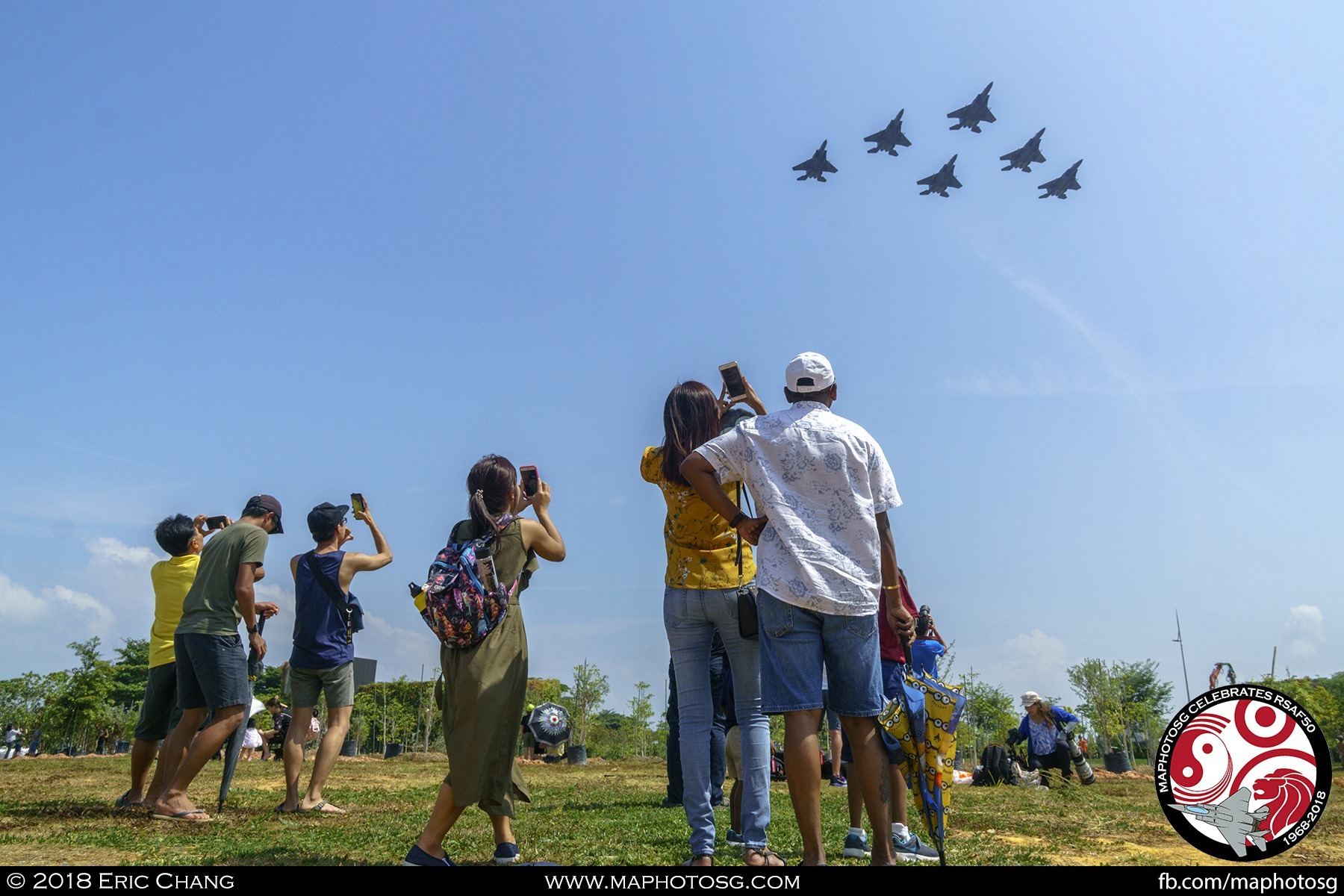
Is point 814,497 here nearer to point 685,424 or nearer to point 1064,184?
point 685,424

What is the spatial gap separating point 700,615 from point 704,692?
35 centimetres

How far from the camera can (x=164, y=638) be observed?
5.91m

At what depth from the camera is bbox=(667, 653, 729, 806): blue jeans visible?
5.30 meters

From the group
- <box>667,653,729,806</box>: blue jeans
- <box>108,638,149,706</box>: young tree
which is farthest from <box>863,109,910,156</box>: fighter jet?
<box>108,638,149,706</box>: young tree

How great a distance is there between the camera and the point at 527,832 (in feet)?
15.7

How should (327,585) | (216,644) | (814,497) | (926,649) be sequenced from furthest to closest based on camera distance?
(327,585), (216,644), (926,649), (814,497)

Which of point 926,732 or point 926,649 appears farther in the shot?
point 926,649

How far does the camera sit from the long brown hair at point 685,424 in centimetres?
400

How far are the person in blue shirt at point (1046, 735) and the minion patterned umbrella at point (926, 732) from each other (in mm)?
8500

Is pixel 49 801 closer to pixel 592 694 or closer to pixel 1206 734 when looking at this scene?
pixel 1206 734

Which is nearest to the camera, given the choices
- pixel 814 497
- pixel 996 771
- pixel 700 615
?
pixel 814 497

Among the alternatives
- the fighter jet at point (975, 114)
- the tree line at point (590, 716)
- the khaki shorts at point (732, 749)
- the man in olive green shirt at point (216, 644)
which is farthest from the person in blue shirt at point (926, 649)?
the fighter jet at point (975, 114)

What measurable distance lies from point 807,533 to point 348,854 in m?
A: 2.56

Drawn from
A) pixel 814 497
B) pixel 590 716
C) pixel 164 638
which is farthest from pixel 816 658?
pixel 590 716
